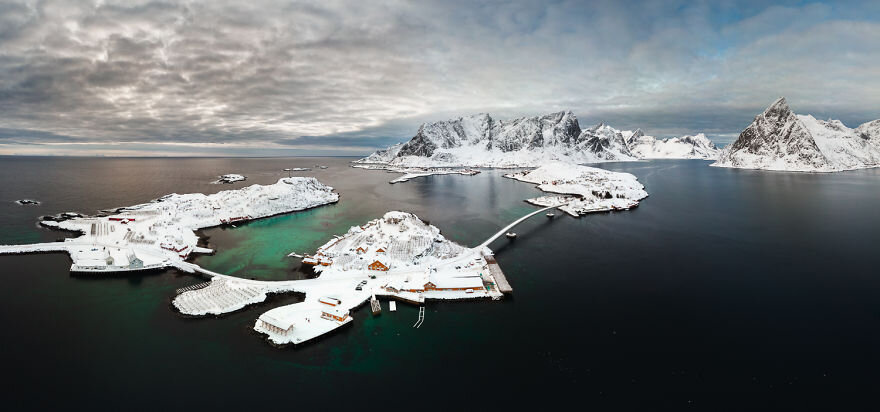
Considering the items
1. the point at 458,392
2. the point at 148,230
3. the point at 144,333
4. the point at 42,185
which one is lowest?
the point at 458,392

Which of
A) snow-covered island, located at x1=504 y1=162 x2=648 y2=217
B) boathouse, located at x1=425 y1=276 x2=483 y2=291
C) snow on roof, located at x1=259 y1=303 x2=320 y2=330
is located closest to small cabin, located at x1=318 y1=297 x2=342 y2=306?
snow on roof, located at x1=259 y1=303 x2=320 y2=330

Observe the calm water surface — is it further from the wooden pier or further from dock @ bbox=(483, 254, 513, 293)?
dock @ bbox=(483, 254, 513, 293)

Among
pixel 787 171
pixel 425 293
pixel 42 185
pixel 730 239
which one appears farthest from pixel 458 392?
pixel 787 171

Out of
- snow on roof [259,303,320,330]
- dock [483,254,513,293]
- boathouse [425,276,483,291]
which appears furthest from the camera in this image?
dock [483,254,513,293]

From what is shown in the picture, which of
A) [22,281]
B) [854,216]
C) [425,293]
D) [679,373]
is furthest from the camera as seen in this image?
[854,216]

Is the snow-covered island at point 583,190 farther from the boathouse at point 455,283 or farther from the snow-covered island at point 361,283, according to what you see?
the boathouse at point 455,283

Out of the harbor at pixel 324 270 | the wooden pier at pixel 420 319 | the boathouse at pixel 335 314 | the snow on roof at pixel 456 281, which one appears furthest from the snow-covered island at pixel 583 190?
the boathouse at pixel 335 314

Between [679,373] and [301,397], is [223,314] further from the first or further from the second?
[679,373]
